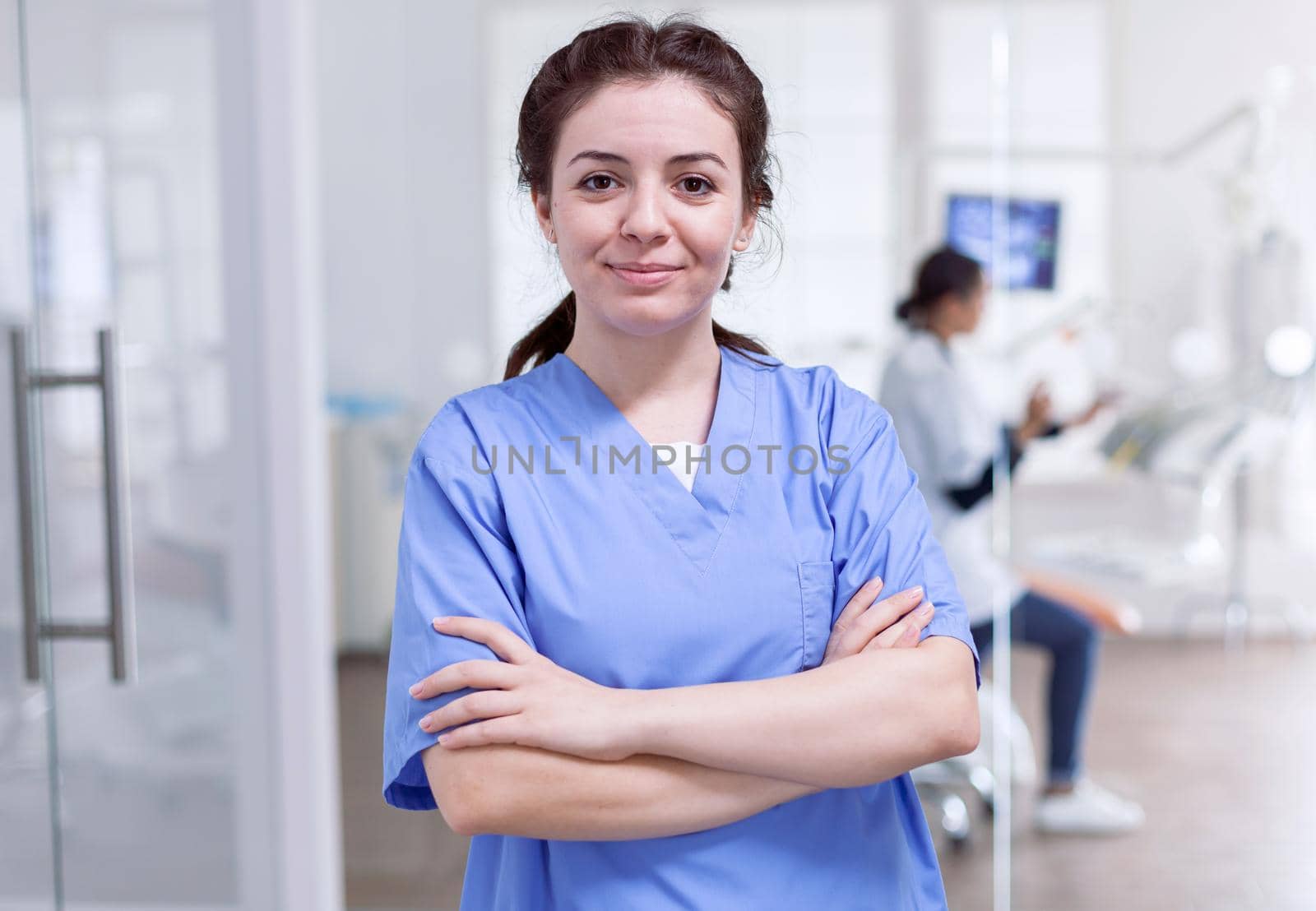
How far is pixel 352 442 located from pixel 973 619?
1.16 metres

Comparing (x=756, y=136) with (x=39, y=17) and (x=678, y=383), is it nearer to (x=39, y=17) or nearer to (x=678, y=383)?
(x=678, y=383)

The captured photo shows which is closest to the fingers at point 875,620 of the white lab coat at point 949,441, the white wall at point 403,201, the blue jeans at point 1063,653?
the white lab coat at point 949,441

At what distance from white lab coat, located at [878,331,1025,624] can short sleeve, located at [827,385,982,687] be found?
89cm

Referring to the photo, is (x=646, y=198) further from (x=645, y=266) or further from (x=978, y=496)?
(x=978, y=496)

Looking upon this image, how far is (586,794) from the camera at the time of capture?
77 cm

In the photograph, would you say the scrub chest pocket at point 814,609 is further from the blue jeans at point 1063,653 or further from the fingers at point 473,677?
the blue jeans at point 1063,653

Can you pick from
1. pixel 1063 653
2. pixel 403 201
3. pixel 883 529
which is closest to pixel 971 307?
pixel 1063 653

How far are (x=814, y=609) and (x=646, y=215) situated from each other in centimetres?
31

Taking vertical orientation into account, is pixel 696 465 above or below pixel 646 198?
below

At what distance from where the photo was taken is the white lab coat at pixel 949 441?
1.83 meters

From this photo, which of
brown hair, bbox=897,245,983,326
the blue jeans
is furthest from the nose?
the blue jeans

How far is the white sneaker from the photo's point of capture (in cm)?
206

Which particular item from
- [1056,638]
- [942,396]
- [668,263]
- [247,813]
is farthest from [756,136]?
[247,813]

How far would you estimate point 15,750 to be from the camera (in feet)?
5.24
